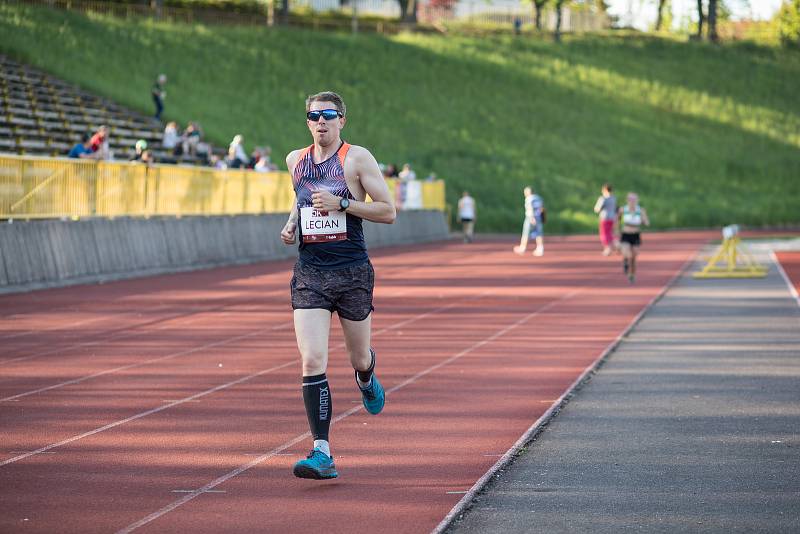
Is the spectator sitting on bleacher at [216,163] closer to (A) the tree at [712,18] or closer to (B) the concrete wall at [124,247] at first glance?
(B) the concrete wall at [124,247]

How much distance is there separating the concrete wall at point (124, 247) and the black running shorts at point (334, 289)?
545 inches

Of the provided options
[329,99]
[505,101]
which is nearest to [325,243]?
[329,99]

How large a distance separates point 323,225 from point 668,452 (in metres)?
2.64

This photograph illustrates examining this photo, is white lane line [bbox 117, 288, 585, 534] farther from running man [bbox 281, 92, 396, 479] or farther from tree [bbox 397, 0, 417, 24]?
tree [bbox 397, 0, 417, 24]

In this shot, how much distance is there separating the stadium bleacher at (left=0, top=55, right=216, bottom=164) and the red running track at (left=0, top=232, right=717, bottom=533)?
1482 cm

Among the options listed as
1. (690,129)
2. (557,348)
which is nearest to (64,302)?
(557,348)

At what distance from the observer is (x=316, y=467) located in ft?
24.3

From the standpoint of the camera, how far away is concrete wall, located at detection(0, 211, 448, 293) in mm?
21266

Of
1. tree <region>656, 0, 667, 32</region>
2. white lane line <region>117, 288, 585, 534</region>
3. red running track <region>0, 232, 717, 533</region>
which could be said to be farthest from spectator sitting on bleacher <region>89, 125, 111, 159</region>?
tree <region>656, 0, 667, 32</region>

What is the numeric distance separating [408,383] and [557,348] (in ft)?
11.4

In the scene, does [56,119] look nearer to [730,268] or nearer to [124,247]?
[124,247]

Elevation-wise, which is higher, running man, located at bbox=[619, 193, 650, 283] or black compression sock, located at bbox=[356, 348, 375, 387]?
black compression sock, located at bbox=[356, 348, 375, 387]

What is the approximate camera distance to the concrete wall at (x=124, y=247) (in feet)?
69.8

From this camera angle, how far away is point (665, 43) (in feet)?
321
